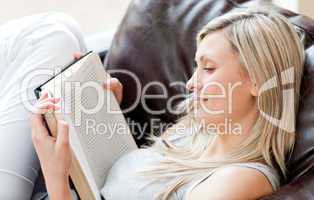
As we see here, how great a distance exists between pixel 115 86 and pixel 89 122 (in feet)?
0.60

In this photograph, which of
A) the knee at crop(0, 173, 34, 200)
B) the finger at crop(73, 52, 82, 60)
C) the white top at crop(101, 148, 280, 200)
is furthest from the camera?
the finger at crop(73, 52, 82, 60)

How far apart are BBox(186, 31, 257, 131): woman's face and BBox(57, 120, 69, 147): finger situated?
0.93 ft

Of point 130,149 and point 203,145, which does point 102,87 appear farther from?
point 203,145

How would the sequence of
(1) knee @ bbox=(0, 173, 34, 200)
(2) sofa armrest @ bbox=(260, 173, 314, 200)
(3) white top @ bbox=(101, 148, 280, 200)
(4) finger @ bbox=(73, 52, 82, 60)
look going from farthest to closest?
1. (4) finger @ bbox=(73, 52, 82, 60)
2. (1) knee @ bbox=(0, 173, 34, 200)
3. (3) white top @ bbox=(101, 148, 280, 200)
4. (2) sofa armrest @ bbox=(260, 173, 314, 200)

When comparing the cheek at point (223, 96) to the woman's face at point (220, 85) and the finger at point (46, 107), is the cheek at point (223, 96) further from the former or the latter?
the finger at point (46, 107)

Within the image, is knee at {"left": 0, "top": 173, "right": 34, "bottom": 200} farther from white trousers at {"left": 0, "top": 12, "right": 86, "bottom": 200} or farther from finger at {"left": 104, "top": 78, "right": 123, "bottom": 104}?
finger at {"left": 104, "top": 78, "right": 123, "bottom": 104}


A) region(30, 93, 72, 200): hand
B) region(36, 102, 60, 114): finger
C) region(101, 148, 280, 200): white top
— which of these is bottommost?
region(101, 148, 280, 200): white top

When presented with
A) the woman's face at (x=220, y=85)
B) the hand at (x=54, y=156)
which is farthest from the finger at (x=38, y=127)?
the woman's face at (x=220, y=85)

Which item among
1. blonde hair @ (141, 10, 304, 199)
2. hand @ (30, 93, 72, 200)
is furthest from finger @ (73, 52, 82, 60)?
blonde hair @ (141, 10, 304, 199)

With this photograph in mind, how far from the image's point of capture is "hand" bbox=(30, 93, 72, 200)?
106cm

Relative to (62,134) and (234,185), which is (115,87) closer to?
(62,134)

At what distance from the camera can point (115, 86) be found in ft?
4.38

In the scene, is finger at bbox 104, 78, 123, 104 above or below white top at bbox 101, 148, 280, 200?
above

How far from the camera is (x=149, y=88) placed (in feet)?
4.50
